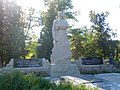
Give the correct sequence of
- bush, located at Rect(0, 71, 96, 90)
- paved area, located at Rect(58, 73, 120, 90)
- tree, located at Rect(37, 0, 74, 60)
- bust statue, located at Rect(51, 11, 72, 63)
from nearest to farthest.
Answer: bush, located at Rect(0, 71, 96, 90)
paved area, located at Rect(58, 73, 120, 90)
bust statue, located at Rect(51, 11, 72, 63)
tree, located at Rect(37, 0, 74, 60)

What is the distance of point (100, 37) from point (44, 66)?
48.1 ft

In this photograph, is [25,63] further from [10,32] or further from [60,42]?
[10,32]

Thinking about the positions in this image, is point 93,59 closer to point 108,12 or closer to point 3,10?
point 3,10

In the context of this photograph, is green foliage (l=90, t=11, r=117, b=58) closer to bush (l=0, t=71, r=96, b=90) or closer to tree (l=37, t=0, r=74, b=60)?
tree (l=37, t=0, r=74, b=60)

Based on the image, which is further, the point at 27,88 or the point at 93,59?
the point at 93,59

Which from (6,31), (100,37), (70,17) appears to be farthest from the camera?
(70,17)

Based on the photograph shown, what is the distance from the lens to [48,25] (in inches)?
1190

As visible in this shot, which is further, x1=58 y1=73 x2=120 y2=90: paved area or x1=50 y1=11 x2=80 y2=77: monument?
x1=50 y1=11 x2=80 y2=77: monument

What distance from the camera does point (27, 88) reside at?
225 inches

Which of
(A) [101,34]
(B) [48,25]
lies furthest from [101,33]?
(B) [48,25]

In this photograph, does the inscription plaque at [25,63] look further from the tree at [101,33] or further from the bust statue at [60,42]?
the tree at [101,33]

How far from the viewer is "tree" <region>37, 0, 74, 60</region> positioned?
29.5 meters

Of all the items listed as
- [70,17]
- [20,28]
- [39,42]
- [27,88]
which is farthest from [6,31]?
[27,88]

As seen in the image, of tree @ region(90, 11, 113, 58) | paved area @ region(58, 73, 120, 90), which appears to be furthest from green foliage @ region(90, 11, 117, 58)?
paved area @ region(58, 73, 120, 90)
